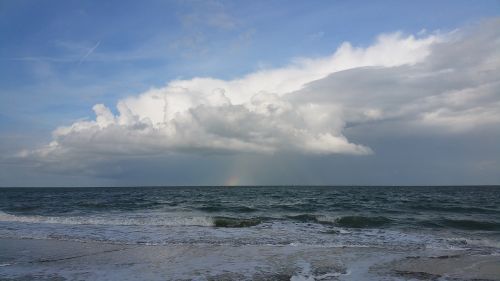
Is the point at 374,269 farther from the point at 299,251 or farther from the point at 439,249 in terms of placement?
the point at 439,249

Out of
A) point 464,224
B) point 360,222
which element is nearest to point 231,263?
point 360,222

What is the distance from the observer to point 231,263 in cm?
1191

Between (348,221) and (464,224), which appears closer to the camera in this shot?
(464,224)

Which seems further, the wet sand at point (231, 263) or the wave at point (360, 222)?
the wave at point (360, 222)

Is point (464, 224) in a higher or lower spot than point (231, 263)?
lower

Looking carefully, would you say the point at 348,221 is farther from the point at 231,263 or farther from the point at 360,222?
the point at 231,263

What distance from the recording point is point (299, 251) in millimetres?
14312

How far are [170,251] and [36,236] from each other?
850 centimetres

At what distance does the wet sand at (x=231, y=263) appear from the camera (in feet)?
33.9

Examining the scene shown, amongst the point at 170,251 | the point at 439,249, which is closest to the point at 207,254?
the point at 170,251

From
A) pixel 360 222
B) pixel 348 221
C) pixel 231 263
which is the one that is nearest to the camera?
pixel 231 263

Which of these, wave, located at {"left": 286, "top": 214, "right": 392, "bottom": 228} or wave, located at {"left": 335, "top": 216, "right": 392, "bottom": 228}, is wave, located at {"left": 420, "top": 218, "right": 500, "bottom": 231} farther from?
wave, located at {"left": 286, "top": 214, "right": 392, "bottom": 228}

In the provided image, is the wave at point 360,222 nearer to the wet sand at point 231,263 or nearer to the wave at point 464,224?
the wave at point 464,224

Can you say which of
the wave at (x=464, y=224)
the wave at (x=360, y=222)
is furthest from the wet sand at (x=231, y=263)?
the wave at (x=464, y=224)
